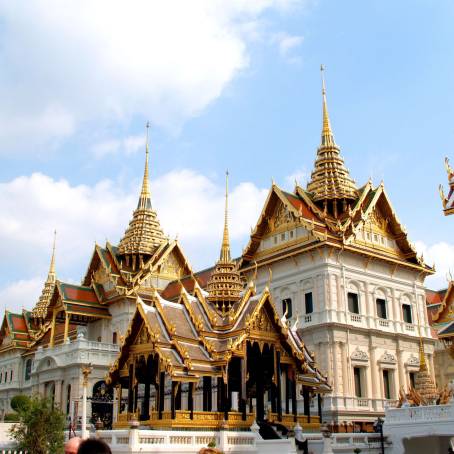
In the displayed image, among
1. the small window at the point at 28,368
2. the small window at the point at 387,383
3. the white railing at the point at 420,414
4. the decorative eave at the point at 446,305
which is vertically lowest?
the white railing at the point at 420,414

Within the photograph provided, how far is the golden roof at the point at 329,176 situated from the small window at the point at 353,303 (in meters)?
6.27

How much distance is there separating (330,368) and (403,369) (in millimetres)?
5585

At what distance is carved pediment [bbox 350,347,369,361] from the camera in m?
33.1

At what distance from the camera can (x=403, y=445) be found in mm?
19984

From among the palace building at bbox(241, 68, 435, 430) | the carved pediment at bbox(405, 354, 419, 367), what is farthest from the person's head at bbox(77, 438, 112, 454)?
the carved pediment at bbox(405, 354, 419, 367)

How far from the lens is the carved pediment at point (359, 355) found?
109 ft

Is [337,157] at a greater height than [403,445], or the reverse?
[337,157]

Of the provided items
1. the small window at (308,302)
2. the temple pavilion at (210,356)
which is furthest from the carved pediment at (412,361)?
the temple pavilion at (210,356)

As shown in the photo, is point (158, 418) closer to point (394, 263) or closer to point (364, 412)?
point (364, 412)

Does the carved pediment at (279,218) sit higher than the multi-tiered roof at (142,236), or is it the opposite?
the multi-tiered roof at (142,236)

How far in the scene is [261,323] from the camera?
1767cm

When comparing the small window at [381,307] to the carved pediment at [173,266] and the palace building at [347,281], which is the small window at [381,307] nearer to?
the palace building at [347,281]

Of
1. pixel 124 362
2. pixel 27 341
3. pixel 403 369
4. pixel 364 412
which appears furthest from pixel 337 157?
pixel 27 341

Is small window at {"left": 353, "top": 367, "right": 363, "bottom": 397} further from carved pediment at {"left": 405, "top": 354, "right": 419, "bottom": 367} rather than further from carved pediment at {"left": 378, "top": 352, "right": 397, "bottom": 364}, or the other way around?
carved pediment at {"left": 405, "top": 354, "right": 419, "bottom": 367}
